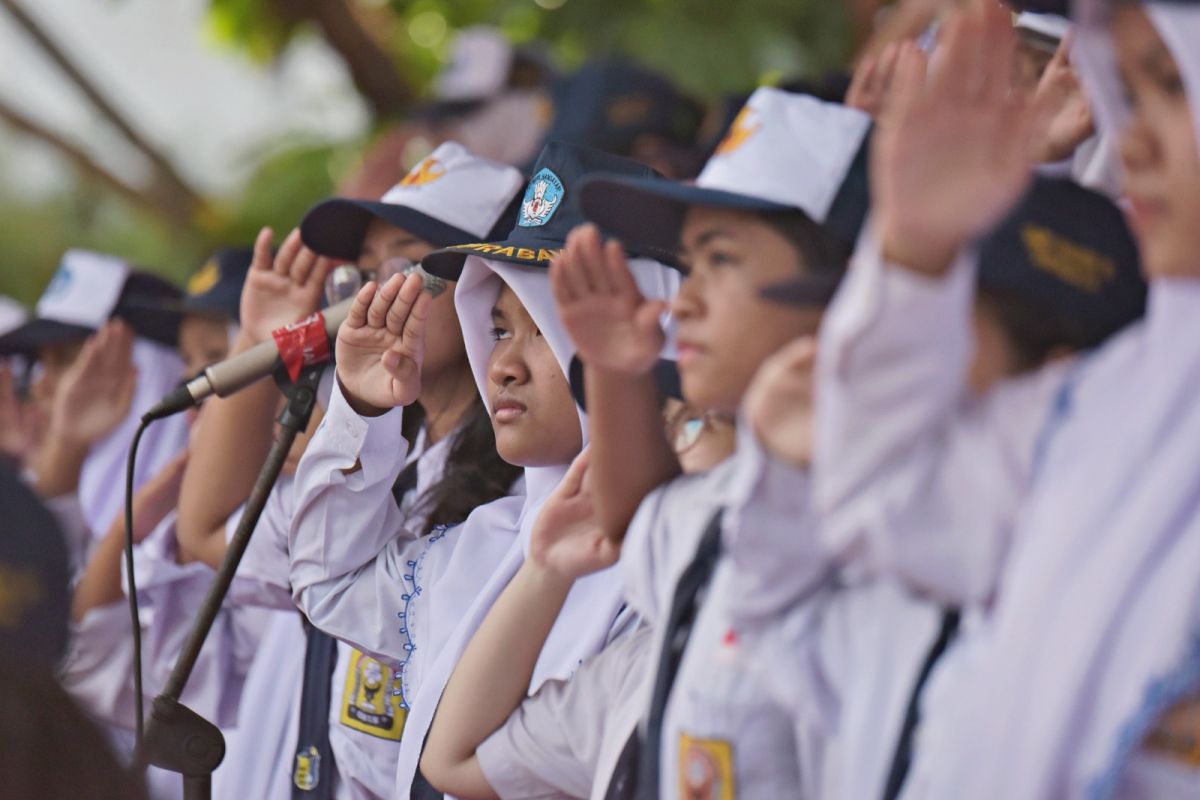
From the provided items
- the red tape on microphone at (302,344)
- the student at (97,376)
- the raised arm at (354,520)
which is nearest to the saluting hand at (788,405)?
the raised arm at (354,520)

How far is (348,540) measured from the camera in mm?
2564

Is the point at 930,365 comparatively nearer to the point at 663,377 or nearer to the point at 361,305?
the point at 663,377

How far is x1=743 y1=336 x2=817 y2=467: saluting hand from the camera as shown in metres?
1.52

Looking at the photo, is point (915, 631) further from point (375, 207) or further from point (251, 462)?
point (251, 462)

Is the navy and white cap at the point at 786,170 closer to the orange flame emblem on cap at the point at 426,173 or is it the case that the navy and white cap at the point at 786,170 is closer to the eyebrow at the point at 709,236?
the eyebrow at the point at 709,236

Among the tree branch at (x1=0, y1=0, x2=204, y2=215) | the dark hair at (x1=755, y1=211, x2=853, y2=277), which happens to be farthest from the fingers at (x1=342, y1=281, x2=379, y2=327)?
the tree branch at (x1=0, y1=0, x2=204, y2=215)

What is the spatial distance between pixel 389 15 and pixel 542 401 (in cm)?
557

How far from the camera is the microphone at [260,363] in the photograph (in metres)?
2.45

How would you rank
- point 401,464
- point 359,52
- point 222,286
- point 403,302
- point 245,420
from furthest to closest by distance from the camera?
point 359,52, point 222,286, point 245,420, point 401,464, point 403,302

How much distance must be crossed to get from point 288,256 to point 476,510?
0.66 meters

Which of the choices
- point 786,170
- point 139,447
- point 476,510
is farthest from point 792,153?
point 139,447

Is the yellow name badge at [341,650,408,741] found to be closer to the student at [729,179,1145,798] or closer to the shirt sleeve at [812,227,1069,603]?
the student at [729,179,1145,798]

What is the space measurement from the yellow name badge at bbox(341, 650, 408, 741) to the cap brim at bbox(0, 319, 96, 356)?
1750 mm

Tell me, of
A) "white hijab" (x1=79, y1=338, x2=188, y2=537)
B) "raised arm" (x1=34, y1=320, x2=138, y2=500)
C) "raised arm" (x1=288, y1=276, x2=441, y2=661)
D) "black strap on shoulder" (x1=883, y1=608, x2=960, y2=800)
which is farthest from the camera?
"white hijab" (x1=79, y1=338, x2=188, y2=537)
